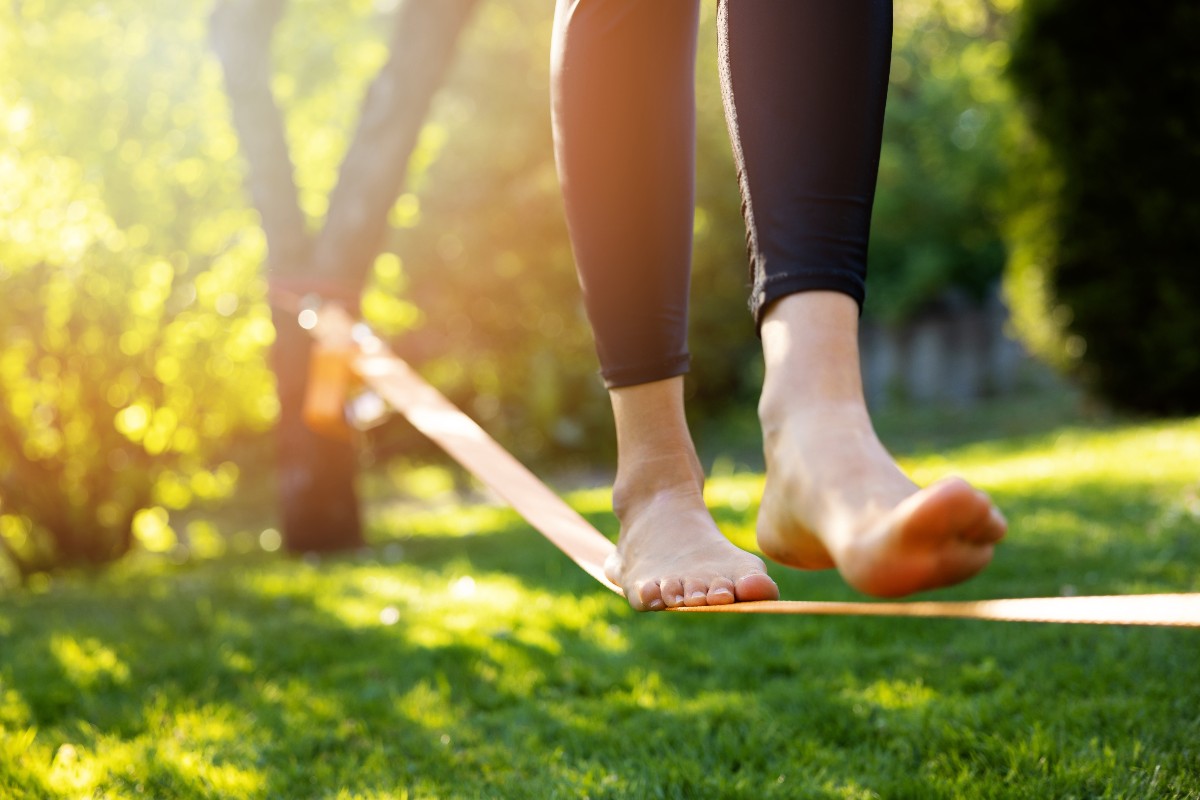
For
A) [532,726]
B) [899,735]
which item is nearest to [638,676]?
[532,726]

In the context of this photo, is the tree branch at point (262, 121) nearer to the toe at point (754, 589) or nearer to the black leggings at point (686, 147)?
the black leggings at point (686, 147)

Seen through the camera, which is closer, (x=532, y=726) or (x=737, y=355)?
(x=532, y=726)

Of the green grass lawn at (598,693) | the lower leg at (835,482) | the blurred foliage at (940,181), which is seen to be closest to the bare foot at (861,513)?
the lower leg at (835,482)

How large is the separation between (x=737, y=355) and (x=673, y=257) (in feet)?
35.2

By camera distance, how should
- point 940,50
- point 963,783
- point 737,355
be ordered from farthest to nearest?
point 940,50
point 737,355
point 963,783

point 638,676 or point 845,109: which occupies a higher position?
point 845,109

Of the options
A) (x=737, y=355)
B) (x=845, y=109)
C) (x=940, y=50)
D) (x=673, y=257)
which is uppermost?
(x=940, y=50)

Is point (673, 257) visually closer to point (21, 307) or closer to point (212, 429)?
point (21, 307)

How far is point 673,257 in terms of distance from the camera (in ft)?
4.32

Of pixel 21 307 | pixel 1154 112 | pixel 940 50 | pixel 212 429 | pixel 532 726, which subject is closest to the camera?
pixel 532 726

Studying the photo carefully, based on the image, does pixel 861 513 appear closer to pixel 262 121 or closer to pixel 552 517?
pixel 552 517

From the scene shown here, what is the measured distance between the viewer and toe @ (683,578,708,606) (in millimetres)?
1120

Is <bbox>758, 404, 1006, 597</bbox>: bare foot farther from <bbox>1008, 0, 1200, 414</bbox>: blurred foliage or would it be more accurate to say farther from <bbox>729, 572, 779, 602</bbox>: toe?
<bbox>1008, 0, 1200, 414</bbox>: blurred foliage

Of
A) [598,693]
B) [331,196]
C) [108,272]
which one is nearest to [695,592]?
[598,693]
